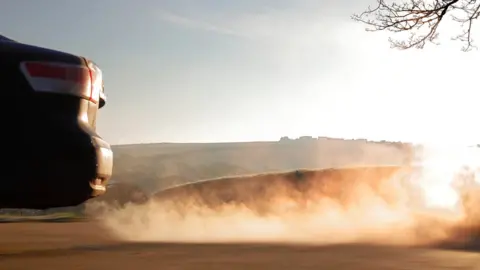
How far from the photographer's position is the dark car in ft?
17.1

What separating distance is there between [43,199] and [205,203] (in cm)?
1626

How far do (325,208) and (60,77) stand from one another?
16.1 m

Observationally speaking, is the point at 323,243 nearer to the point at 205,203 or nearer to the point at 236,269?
the point at 236,269

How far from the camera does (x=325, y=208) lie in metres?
20.8

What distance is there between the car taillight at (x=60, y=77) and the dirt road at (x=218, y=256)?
2895mm

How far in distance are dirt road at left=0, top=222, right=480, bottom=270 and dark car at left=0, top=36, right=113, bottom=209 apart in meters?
2.69

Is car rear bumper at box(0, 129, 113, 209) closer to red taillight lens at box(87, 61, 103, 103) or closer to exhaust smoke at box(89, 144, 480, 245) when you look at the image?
red taillight lens at box(87, 61, 103, 103)

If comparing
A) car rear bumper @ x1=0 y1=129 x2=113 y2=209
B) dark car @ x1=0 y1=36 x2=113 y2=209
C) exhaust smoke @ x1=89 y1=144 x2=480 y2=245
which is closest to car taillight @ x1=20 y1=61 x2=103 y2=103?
dark car @ x1=0 y1=36 x2=113 y2=209

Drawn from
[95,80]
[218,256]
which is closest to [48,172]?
[95,80]

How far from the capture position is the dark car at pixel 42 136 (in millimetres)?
5227

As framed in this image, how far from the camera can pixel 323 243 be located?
12547 mm

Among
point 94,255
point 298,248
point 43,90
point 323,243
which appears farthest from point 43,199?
point 323,243

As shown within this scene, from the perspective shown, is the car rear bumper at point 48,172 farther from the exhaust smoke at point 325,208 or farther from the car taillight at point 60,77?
the exhaust smoke at point 325,208

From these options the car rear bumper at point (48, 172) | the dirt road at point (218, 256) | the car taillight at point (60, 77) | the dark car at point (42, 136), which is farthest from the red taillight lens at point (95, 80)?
the dirt road at point (218, 256)
